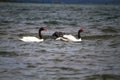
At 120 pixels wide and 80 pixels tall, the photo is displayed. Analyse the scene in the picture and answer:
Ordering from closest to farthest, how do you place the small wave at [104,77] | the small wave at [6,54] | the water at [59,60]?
the small wave at [104,77] → the water at [59,60] → the small wave at [6,54]

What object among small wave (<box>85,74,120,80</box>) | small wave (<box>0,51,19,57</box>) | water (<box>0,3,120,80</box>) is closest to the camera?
small wave (<box>85,74,120,80</box>)

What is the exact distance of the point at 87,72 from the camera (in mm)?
15102

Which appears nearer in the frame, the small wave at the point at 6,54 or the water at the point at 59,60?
the water at the point at 59,60

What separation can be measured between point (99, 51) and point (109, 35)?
8545 mm

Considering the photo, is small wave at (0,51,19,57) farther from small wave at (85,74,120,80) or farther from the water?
small wave at (85,74,120,80)

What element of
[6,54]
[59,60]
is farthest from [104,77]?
[6,54]

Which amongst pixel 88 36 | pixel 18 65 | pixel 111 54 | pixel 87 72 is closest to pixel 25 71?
pixel 18 65

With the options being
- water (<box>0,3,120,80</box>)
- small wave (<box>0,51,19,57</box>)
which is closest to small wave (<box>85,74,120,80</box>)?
water (<box>0,3,120,80</box>)

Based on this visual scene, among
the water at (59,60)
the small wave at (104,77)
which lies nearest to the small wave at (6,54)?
the water at (59,60)

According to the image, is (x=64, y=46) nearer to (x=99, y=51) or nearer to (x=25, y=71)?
(x=99, y=51)

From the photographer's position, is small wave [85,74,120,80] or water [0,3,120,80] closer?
small wave [85,74,120,80]

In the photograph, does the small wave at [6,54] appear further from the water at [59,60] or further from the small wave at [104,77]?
the small wave at [104,77]

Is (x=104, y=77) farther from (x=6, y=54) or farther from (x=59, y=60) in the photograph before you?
(x=6, y=54)

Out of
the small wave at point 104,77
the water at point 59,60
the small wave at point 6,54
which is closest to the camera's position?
the small wave at point 104,77
